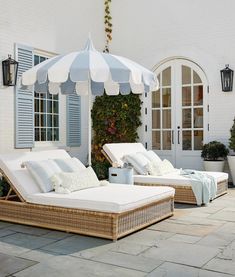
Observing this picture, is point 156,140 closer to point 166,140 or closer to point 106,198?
point 166,140

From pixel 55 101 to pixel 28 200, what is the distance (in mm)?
4596

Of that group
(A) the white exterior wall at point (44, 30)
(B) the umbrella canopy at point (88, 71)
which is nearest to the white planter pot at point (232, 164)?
(B) the umbrella canopy at point (88, 71)

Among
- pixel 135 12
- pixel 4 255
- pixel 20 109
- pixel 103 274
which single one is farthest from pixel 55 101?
pixel 103 274

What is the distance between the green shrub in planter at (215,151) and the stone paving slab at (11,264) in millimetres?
5655

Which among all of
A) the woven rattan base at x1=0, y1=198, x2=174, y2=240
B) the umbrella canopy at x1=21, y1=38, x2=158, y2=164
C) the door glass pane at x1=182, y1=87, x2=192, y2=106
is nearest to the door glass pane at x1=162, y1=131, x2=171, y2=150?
the door glass pane at x1=182, y1=87, x2=192, y2=106

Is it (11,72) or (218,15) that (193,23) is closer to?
(218,15)

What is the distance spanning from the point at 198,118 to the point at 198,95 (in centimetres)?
53

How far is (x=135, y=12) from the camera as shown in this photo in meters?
9.66

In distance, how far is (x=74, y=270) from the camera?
10.4 feet

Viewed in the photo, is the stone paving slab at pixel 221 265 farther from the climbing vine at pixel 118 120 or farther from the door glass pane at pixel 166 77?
the door glass pane at pixel 166 77

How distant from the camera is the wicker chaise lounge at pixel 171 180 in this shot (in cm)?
603

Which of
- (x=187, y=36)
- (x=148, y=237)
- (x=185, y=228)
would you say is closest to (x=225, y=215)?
(x=185, y=228)

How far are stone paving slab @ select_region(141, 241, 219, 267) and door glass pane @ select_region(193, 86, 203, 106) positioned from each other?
556 cm

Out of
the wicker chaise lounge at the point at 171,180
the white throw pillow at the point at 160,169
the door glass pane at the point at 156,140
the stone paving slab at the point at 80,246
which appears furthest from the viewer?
the door glass pane at the point at 156,140
